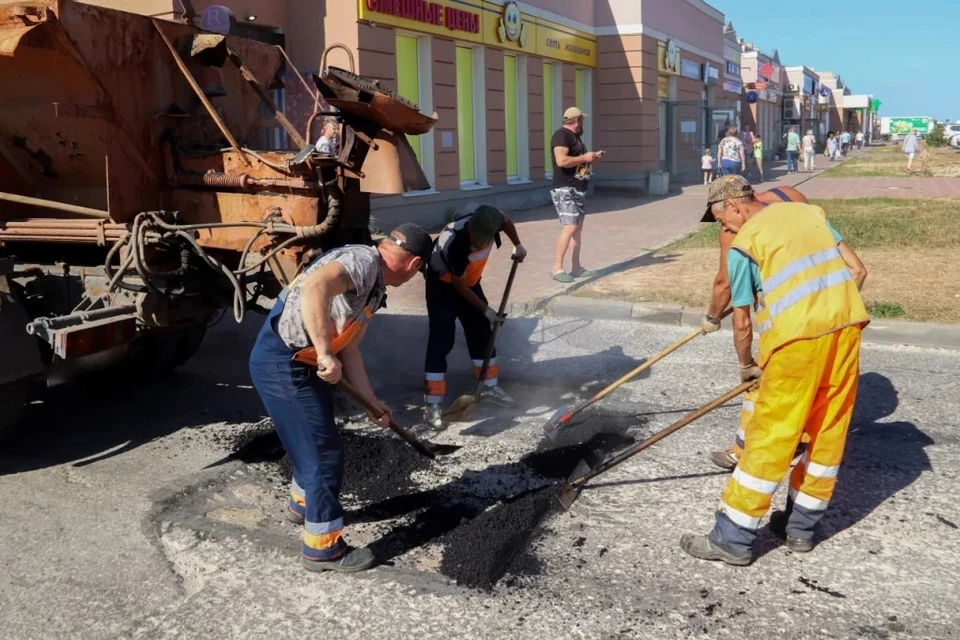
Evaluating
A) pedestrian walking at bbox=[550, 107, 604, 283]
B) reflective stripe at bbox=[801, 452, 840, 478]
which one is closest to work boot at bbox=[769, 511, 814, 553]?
reflective stripe at bbox=[801, 452, 840, 478]

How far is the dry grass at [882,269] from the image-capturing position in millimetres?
7898

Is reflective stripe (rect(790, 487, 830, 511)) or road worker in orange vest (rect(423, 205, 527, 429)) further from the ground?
road worker in orange vest (rect(423, 205, 527, 429))

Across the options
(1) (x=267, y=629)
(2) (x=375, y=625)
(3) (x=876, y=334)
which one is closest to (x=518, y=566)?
(2) (x=375, y=625)

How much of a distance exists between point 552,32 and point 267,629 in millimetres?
16495

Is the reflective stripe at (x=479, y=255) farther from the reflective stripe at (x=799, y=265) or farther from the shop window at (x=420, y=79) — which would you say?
the shop window at (x=420, y=79)

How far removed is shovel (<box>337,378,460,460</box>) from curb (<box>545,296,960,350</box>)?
349 cm

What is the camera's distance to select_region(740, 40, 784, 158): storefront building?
3816 centimetres

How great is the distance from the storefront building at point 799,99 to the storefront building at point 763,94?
31.1 inches

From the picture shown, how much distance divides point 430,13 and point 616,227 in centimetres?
444

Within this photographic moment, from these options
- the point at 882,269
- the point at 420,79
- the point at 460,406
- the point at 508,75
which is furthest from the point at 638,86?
the point at 460,406

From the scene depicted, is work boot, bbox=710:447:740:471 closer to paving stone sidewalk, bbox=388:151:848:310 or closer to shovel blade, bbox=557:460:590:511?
shovel blade, bbox=557:460:590:511

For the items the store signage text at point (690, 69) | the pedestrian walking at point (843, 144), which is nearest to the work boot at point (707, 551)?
the store signage text at point (690, 69)

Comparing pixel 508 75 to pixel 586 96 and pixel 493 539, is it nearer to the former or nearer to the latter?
pixel 586 96

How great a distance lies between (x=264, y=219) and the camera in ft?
15.4
